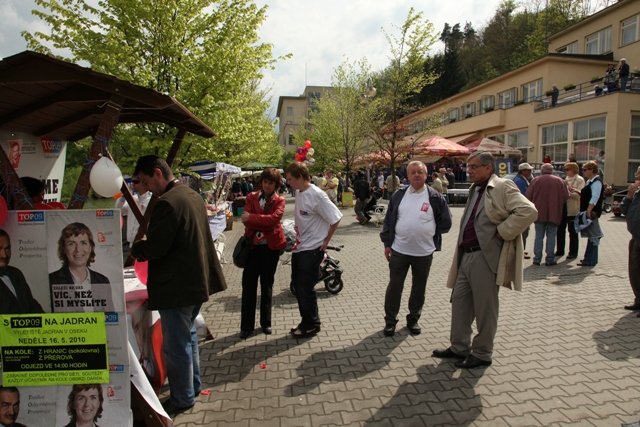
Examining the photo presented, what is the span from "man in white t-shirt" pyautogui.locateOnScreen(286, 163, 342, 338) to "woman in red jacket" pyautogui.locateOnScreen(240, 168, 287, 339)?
0.20 m

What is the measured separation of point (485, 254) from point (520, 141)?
2702 centimetres

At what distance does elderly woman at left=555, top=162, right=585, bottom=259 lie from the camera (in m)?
8.54

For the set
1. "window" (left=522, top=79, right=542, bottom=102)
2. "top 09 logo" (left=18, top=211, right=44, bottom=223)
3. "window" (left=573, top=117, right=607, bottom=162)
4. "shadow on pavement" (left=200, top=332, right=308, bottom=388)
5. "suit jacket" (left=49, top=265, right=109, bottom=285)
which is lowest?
"shadow on pavement" (left=200, top=332, right=308, bottom=388)

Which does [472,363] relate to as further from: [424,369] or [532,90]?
[532,90]

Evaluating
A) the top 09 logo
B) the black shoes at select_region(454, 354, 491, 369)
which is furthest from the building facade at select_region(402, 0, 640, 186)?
the top 09 logo

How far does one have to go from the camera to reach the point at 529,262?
8.62 m

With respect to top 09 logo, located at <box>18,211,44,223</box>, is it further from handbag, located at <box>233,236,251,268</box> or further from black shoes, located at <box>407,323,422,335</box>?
black shoes, located at <box>407,323,422,335</box>

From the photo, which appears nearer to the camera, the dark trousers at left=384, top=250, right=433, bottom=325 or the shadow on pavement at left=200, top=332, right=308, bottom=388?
the shadow on pavement at left=200, top=332, right=308, bottom=388

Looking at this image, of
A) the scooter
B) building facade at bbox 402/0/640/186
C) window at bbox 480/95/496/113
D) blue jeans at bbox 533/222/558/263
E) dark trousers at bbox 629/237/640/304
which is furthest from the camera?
window at bbox 480/95/496/113

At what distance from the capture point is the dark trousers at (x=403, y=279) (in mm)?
4685

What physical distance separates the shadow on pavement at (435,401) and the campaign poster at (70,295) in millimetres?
1812

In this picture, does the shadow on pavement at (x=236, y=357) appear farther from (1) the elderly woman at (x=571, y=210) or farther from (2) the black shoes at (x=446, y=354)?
(1) the elderly woman at (x=571, y=210)

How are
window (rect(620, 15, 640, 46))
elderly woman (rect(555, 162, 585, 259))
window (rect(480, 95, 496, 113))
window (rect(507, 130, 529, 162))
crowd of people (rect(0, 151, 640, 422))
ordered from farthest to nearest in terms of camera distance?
window (rect(480, 95, 496, 113)), window (rect(507, 130, 529, 162)), window (rect(620, 15, 640, 46)), elderly woman (rect(555, 162, 585, 259)), crowd of people (rect(0, 151, 640, 422))

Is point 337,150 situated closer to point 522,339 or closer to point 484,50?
point 522,339
